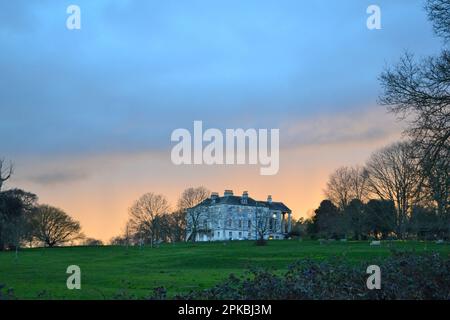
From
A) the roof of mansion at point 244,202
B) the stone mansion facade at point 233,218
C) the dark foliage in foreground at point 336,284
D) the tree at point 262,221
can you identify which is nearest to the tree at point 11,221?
the stone mansion facade at point 233,218

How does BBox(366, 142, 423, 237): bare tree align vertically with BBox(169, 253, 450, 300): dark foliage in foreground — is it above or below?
above

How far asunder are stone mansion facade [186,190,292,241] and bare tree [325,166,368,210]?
1463cm

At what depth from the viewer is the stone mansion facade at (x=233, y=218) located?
114 meters

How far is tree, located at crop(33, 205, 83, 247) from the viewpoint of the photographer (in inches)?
4348

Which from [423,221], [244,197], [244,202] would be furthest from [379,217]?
[244,197]

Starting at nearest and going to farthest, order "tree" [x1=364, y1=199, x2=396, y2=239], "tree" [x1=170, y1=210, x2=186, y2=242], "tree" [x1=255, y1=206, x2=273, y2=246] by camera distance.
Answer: "tree" [x1=364, y1=199, x2=396, y2=239] < "tree" [x1=255, y1=206, x2=273, y2=246] < "tree" [x1=170, y1=210, x2=186, y2=242]

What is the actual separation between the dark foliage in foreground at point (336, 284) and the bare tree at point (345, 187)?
85474 mm

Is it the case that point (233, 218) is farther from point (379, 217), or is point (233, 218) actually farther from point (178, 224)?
point (379, 217)

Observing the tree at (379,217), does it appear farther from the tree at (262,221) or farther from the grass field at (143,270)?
the grass field at (143,270)

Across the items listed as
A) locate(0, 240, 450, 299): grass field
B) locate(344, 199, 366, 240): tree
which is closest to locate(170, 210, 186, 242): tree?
locate(344, 199, 366, 240): tree

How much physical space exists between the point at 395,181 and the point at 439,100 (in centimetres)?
6384

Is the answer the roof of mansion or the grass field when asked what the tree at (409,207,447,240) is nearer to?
the grass field

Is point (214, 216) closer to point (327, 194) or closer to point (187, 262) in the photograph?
point (327, 194)

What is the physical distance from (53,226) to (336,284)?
10753cm
